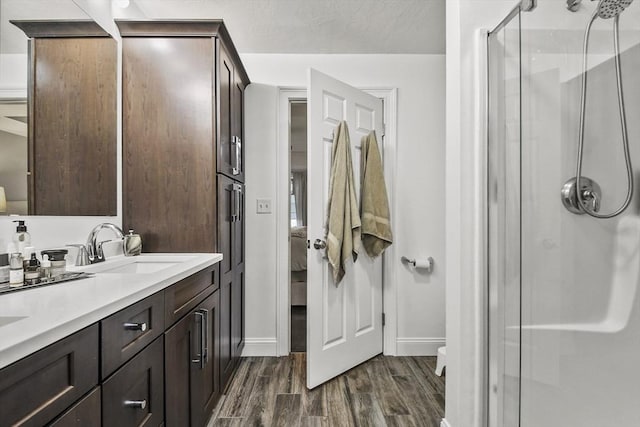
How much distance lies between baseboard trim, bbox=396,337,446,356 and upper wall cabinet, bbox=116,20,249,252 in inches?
66.6

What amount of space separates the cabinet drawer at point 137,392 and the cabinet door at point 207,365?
1.11ft

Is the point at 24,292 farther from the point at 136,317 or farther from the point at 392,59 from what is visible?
the point at 392,59

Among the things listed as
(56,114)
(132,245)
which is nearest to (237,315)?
(132,245)

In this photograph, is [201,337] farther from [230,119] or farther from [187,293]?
[230,119]

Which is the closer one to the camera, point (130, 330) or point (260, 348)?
point (130, 330)

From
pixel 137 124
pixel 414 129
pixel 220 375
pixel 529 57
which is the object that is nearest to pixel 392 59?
pixel 414 129

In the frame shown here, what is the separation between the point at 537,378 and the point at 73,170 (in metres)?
2.10

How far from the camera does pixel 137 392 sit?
1.02 meters

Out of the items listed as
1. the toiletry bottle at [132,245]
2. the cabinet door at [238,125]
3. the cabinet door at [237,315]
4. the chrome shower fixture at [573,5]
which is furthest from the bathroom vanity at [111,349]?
the chrome shower fixture at [573,5]

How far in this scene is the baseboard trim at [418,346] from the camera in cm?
265

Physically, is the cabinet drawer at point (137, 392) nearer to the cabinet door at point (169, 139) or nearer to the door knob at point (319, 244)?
the cabinet door at point (169, 139)

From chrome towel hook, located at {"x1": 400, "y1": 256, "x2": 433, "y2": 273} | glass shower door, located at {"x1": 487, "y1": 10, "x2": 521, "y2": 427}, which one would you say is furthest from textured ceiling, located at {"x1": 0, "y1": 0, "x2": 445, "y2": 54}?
chrome towel hook, located at {"x1": 400, "y1": 256, "x2": 433, "y2": 273}

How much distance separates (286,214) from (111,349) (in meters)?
1.82

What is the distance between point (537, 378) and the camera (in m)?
1.29
